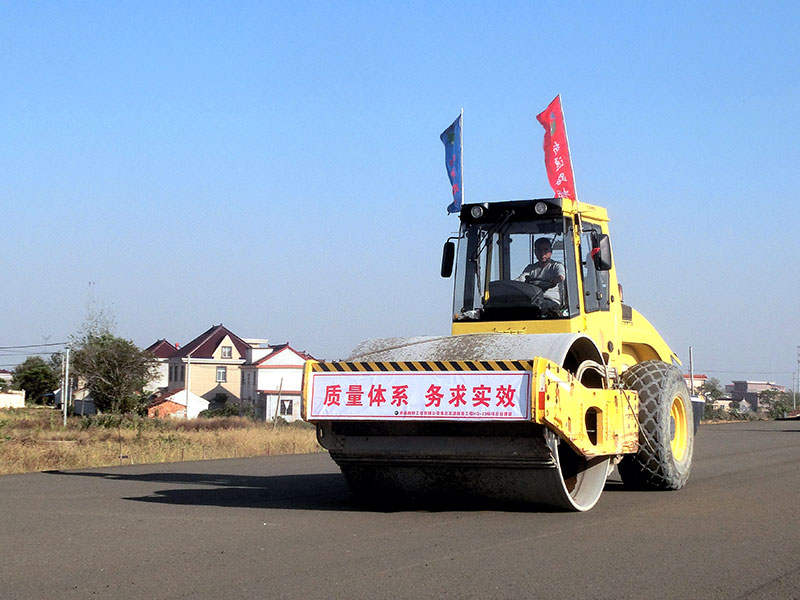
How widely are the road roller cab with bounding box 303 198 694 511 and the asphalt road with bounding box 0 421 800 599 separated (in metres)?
0.44

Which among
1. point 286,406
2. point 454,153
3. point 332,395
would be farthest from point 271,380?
point 332,395

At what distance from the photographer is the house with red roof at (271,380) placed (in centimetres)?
8169

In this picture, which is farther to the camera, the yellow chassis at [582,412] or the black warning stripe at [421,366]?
the black warning stripe at [421,366]

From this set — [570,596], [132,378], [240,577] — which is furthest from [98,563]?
[132,378]

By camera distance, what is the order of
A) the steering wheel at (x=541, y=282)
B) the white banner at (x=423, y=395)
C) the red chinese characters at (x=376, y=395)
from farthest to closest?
the steering wheel at (x=541, y=282) < the red chinese characters at (x=376, y=395) < the white banner at (x=423, y=395)

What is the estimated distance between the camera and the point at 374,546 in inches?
321

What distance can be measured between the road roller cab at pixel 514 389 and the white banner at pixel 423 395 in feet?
0.04

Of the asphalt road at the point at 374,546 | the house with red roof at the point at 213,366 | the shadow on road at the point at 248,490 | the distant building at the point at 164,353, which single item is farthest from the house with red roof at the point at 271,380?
the asphalt road at the point at 374,546

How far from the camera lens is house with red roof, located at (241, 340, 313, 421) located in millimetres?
81688

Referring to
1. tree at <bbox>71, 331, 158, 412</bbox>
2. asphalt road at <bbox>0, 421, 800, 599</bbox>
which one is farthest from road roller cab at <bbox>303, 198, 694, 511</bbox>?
tree at <bbox>71, 331, 158, 412</bbox>

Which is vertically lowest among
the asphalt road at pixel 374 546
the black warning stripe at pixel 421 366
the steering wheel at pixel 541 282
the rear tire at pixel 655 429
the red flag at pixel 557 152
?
the asphalt road at pixel 374 546

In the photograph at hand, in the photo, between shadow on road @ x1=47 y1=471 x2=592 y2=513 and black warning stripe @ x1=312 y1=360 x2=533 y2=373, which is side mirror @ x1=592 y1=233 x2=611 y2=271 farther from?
shadow on road @ x1=47 y1=471 x2=592 y2=513

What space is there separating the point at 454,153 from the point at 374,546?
6.98m

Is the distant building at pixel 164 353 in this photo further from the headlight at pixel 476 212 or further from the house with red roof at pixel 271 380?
the headlight at pixel 476 212
